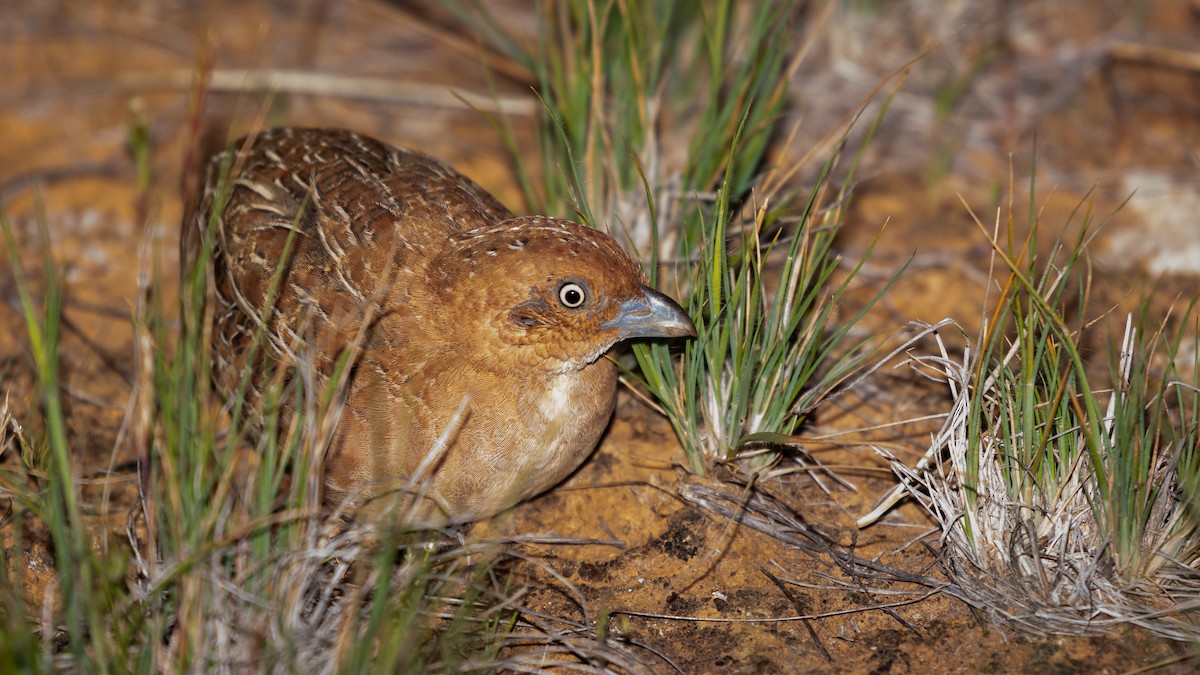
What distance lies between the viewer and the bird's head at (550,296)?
3895 mm

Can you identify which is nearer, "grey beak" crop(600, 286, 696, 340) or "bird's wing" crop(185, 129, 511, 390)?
"grey beak" crop(600, 286, 696, 340)

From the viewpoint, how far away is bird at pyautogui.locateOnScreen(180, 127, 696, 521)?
12.9ft

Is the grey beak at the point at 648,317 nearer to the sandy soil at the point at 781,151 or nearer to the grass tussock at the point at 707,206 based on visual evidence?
the grass tussock at the point at 707,206

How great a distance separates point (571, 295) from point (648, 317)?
0.30m

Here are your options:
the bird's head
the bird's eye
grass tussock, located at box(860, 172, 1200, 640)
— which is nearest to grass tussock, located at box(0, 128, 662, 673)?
the bird's head

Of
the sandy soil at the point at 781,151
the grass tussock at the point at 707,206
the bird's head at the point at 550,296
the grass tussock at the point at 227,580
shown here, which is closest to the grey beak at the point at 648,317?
the bird's head at the point at 550,296

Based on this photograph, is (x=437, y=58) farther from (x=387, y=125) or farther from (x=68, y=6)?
(x=68, y=6)

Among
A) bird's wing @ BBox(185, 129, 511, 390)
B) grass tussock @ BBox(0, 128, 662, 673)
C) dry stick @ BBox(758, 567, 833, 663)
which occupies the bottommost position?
dry stick @ BBox(758, 567, 833, 663)

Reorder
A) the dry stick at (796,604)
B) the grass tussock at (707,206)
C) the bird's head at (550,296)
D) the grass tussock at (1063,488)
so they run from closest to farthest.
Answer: the grass tussock at (1063,488) < the dry stick at (796,604) < the bird's head at (550,296) < the grass tussock at (707,206)

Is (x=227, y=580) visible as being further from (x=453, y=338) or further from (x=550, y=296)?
(x=550, y=296)

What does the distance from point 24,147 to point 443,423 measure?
4.11m

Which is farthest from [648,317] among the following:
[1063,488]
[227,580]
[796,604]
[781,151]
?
[781,151]

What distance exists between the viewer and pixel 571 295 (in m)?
3.92

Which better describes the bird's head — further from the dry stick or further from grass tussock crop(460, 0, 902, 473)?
the dry stick
